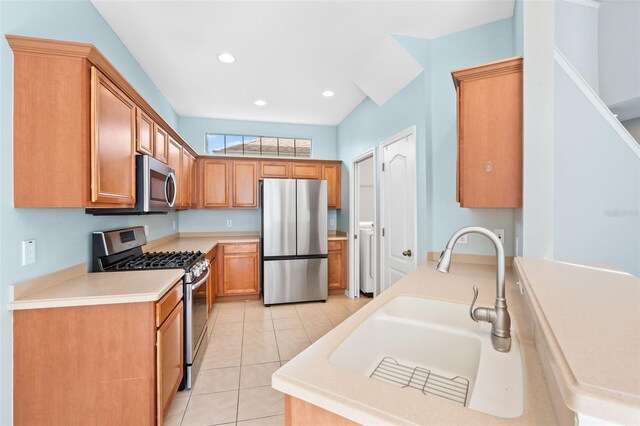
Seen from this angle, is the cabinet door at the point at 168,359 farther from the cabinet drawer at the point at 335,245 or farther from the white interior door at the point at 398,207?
the cabinet drawer at the point at 335,245

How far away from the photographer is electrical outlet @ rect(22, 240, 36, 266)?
1484 millimetres

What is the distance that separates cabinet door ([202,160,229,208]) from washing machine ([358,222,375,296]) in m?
2.19

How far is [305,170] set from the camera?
475 centimetres

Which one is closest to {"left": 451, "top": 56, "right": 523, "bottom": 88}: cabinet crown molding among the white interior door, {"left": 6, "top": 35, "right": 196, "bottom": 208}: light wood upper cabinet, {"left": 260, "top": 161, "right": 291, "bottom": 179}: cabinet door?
the white interior door

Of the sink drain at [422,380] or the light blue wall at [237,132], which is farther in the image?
the light blue wall at [237,132]

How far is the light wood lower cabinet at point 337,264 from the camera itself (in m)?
4.51

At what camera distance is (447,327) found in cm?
124

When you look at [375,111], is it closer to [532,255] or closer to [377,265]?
[377,265]

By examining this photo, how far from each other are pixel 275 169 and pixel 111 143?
296cm

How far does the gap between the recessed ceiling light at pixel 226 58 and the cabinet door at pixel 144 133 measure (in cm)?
94

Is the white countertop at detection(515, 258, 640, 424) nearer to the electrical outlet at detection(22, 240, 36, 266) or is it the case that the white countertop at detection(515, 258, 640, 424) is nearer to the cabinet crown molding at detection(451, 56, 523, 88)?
the cabinet crown molding at detection(451, 56, 523, 88)

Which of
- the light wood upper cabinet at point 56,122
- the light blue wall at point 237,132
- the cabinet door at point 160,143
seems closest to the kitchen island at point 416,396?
the light wood upper cabinet at point 56,122

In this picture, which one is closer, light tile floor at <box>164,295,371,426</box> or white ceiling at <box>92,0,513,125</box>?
light tile floor at <box>164,295,371,426</box>

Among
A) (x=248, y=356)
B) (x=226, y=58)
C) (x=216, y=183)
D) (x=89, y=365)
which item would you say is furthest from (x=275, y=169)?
(x=89, y=365)
